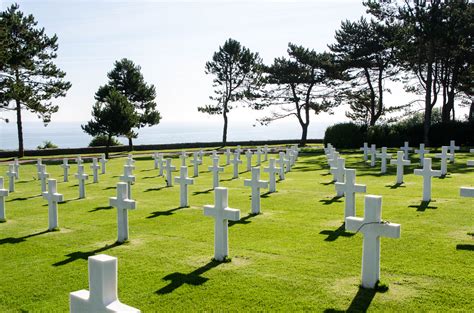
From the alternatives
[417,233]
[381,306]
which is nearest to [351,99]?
[417,233]

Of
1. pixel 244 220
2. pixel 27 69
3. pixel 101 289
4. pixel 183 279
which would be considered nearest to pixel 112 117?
pixel 27 69

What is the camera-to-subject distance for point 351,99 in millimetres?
44281

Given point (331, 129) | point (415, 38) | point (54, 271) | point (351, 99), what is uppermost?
point (415, 38)

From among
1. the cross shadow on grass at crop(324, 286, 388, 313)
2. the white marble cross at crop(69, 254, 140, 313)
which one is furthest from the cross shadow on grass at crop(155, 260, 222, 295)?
the white marble cross at crop(69, 254, 140, 313)

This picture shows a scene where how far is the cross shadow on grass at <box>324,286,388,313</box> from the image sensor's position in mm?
4824

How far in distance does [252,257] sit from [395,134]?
2922 centimetres

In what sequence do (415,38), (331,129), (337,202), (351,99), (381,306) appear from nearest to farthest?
(381,306) < (337,202) < (415,38) < (331,129) < (351,99)

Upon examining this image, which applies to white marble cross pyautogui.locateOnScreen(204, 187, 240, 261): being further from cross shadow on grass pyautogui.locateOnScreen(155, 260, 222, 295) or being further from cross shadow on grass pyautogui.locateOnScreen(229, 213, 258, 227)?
cross shadow on grass pyautogui.locateOnScreen(229, 213, 258, 227)

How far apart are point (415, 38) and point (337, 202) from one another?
23488 millimetres

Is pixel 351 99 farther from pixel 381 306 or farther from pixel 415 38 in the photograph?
pixel 381 306

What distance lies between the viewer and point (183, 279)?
5.88m

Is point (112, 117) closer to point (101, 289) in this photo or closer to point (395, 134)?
point (395, 134)

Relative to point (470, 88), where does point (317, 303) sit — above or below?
below

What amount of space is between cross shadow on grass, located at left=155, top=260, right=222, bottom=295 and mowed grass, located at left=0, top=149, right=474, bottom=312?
14 millimetres
